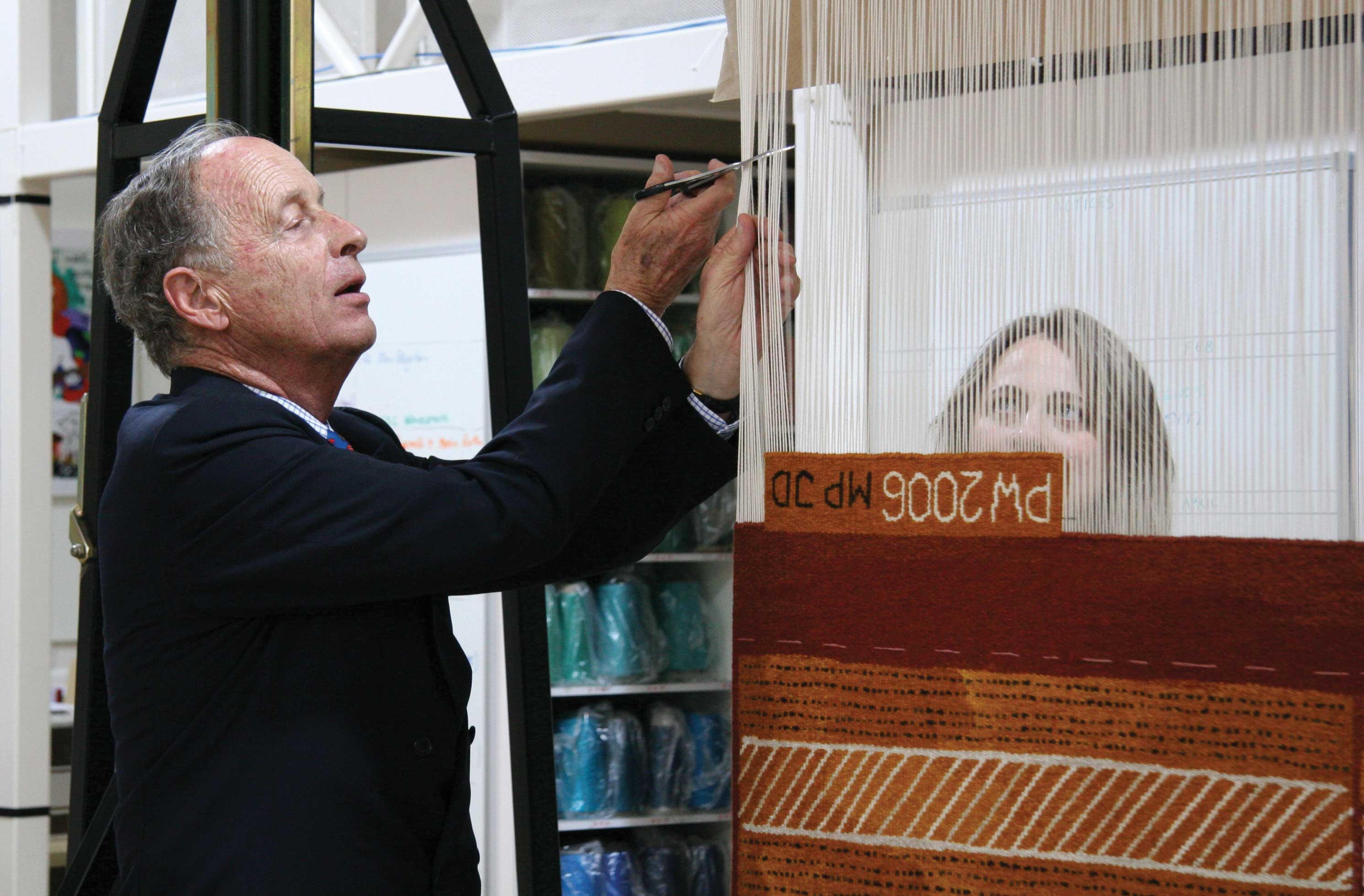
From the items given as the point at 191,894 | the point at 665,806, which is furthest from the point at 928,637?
the point at 665,806

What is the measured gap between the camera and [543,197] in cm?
344

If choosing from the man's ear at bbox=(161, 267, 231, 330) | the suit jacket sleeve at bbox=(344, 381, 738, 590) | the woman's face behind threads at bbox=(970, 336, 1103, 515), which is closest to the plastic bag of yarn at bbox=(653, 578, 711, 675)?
the suit jacket sleeve at bbox=(344, 381, 738, 590)

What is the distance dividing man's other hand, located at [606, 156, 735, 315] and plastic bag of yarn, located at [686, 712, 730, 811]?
8.22ft

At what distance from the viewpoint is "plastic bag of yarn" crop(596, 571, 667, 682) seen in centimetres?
337

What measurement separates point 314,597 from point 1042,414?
59 centimetres

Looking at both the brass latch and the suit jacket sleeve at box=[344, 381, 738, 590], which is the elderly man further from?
the brass latch

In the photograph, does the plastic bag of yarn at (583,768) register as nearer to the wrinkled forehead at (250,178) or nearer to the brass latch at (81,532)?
the brass latch at (81,532)

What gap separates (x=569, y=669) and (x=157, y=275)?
2323 millimetres

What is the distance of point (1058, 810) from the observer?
3.02 feet

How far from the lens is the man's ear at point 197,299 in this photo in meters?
1.14

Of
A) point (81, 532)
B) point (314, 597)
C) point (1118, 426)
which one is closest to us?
point (1118, 426)

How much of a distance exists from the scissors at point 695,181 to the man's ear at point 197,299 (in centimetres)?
39

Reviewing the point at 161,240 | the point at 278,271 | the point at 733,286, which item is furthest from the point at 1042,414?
the point at 161,240

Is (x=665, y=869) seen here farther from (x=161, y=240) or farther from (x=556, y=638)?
(x=161, y=240)
